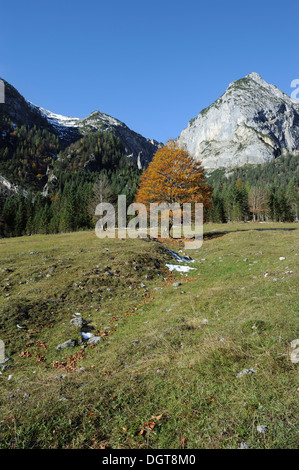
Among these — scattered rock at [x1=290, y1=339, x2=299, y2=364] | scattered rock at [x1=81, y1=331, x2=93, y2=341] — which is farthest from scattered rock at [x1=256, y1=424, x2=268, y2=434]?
scattered rock at [x1=81, y1=331, x2=93, y2=341]

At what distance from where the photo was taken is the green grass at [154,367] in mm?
3957

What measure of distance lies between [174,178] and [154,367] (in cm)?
2860

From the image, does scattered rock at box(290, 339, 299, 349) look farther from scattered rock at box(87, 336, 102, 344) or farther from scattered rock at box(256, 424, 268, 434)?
scattered rock at box(87, 336, 102, 344)

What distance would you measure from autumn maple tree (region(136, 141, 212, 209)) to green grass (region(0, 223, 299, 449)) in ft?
65.1

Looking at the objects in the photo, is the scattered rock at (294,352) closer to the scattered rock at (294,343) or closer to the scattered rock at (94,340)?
the scattered rock at (294,343)

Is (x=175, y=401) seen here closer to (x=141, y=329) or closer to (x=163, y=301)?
(x=141, y=329)

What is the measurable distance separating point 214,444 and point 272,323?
174 inches

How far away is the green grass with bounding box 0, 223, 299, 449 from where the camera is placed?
3957mm

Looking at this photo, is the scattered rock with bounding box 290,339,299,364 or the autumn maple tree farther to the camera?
the autumn maple tree

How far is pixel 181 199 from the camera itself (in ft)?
107

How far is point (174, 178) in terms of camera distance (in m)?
31.7

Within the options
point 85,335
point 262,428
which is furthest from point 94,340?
point 262,428

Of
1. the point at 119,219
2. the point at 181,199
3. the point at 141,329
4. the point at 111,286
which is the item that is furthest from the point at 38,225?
the point at 141,329

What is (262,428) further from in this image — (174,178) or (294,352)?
(174,178)
